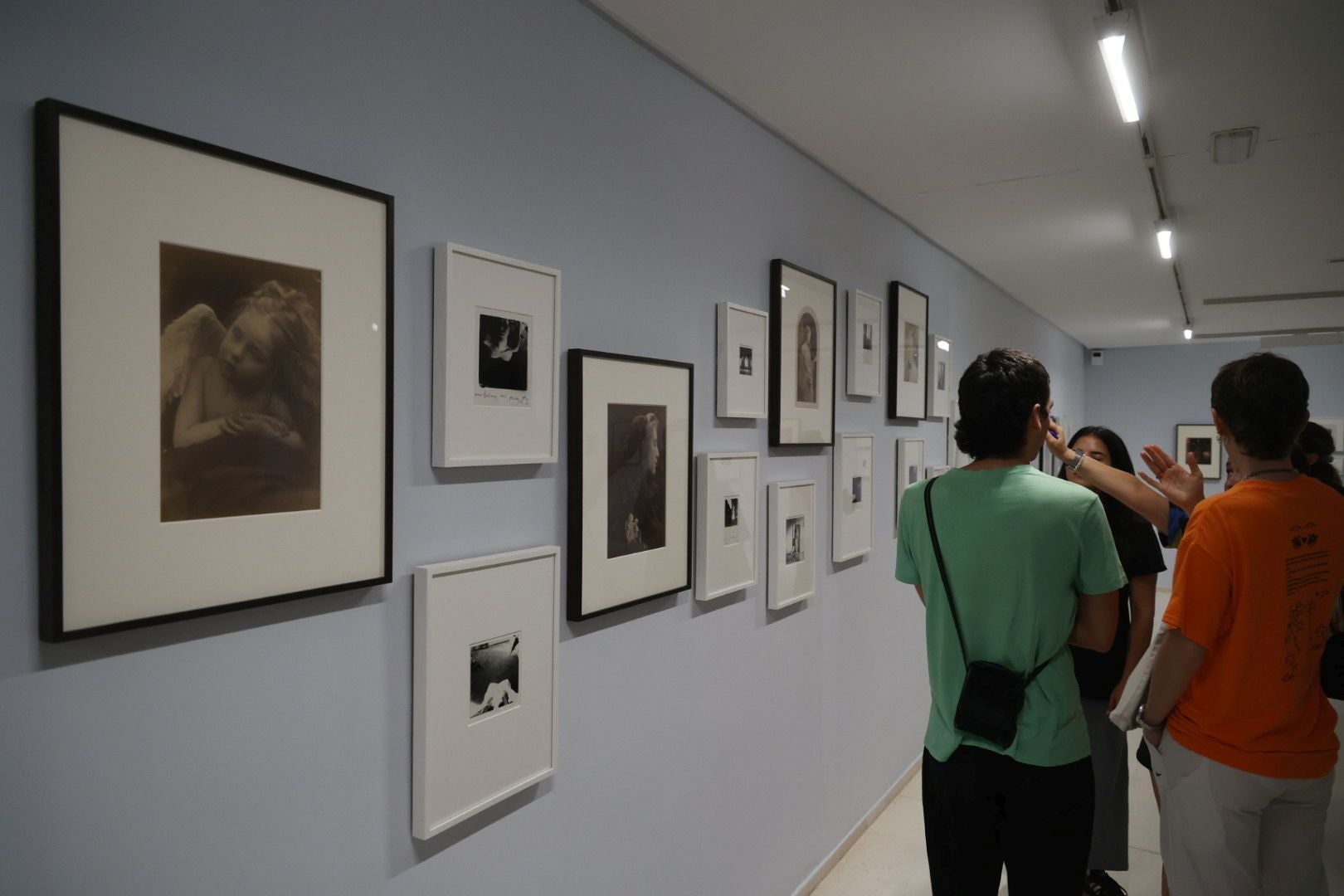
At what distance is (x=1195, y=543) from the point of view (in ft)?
5.55

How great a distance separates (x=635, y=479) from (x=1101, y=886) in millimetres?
2143

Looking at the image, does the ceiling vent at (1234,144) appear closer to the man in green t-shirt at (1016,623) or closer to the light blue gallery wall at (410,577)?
the light blue gallery wall at (410,577)

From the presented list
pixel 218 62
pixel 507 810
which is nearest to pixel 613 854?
pixel 507 810

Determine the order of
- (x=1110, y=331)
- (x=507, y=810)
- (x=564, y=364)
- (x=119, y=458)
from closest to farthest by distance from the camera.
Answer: (x=119, y=458) < (x=507, y=810) < (x=564, y=364) < (x=1110, y=331)

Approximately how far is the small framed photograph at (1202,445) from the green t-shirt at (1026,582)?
8.56m

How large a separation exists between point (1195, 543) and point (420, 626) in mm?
1571

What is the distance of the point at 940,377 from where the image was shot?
13.7 feet

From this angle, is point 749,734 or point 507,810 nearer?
point 507,810

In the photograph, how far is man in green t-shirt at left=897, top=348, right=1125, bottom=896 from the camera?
62.2 inches

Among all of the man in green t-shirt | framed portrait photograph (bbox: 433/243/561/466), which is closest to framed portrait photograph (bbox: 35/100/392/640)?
framed portrait photograph (bbox: 433/243/561/466)

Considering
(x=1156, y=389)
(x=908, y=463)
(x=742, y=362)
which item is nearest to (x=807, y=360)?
(x=742, y=362)

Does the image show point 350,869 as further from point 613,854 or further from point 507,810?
point 613,854

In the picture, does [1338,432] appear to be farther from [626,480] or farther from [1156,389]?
[626,480]

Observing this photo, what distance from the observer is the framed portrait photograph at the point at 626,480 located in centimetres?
178
